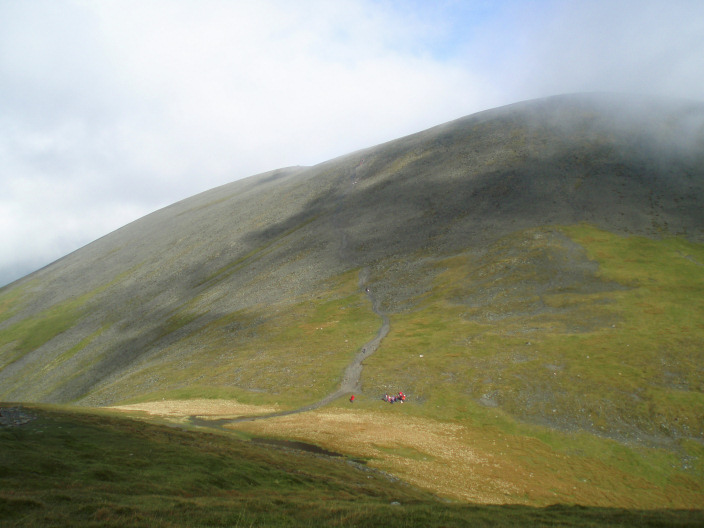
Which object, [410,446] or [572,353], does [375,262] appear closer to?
[572,353]

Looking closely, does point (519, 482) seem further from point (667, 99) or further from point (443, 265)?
point (667, 99)

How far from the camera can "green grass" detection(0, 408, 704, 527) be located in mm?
17078

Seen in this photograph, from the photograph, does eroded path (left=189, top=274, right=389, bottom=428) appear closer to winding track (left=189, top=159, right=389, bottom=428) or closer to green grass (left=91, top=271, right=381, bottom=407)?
winding track (left=189, top=159, right=389, bottom=428)

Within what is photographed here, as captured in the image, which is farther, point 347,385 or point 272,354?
point 272,354

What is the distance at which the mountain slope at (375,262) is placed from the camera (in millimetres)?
86875

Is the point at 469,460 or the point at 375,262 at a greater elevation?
the point at 375,262

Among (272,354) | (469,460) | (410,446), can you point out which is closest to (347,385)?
(272,354)

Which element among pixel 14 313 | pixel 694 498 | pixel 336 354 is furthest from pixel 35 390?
pixel 694 498

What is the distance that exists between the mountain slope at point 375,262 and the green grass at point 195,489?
Answer: 1361 inches

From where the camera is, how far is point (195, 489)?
23.9 metres

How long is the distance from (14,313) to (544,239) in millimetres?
212476

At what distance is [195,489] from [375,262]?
102 metres

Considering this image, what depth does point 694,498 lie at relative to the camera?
39.7 meters

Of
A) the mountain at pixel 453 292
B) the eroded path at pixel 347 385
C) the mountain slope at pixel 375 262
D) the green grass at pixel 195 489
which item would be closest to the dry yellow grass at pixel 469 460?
the eroded path at pixel 347 385
